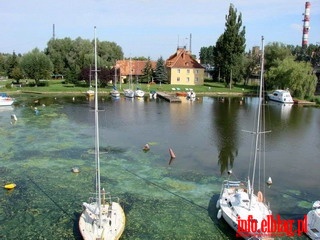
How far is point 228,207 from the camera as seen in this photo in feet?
68.8

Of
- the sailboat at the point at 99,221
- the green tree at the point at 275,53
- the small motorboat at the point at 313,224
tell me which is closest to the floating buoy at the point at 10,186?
the sailboat at the point at 99,221

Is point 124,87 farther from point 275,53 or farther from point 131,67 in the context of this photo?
point 275,53

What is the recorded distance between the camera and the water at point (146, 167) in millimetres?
20781

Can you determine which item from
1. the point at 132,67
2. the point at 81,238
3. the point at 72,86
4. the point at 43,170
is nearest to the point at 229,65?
the point at 132,67

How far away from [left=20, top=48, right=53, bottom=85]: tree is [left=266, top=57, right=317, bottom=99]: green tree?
184ft

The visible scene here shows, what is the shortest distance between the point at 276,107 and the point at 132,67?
46.8 metres

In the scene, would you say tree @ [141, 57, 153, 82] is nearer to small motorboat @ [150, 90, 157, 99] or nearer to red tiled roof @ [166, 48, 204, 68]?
red tiled roof @ [166, 48, 204, 68]

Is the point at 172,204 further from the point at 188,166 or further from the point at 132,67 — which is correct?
the point at 132,67

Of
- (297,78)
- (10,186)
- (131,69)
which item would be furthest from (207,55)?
(10,186)

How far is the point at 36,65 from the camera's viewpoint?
286 feet

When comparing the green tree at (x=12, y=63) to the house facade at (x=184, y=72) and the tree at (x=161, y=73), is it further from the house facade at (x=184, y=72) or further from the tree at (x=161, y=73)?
the house facade at (x=184, y=72)

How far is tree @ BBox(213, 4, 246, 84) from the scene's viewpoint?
297ft

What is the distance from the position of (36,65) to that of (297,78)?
61653mm

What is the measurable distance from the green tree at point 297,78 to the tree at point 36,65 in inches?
2205
